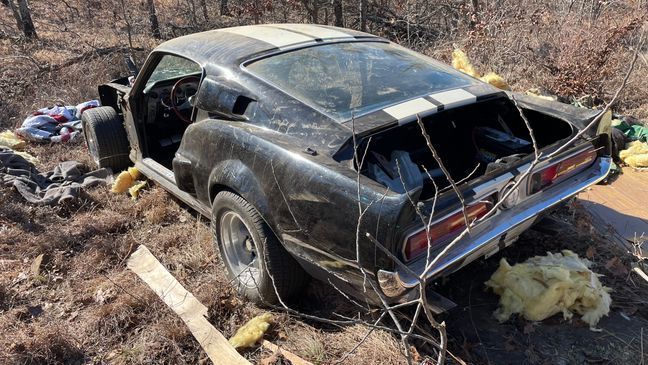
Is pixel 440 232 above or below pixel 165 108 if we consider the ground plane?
above

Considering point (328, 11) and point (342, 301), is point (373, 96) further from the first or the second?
point (328, 11)

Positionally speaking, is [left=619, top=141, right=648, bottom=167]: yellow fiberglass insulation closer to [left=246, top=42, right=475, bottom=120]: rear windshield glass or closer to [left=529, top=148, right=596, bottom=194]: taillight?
[left=529, top=148, right=596, bottom=194]: taillight

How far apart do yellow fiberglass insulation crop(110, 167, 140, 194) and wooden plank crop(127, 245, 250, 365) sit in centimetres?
111

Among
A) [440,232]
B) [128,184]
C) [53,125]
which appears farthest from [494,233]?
[53,125]

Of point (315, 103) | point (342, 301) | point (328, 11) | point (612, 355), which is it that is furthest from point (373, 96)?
point (328, 11)

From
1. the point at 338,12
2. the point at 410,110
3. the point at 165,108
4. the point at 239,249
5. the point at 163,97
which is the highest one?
the point at 410,110

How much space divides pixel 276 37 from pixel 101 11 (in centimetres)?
1064

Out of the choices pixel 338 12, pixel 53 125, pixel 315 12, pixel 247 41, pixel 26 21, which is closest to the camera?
pixel 247 41

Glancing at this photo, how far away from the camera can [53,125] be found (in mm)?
6281

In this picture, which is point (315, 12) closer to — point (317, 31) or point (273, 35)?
point (317, 31)

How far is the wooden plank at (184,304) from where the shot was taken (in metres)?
2.64

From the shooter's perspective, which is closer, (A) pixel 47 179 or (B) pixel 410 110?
(B) pixel 410 110

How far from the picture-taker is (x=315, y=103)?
8.89ft

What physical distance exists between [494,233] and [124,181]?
140 inches
